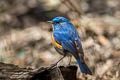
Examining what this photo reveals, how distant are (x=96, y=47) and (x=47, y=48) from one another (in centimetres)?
122

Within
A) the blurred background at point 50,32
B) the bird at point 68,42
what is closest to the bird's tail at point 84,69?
the bird at point 68,42

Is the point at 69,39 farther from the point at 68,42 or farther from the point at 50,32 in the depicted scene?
the point at 50,32

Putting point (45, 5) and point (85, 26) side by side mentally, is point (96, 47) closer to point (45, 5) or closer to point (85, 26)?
point (85, 26)

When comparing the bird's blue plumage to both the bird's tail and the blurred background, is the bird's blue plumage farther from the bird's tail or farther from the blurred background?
the blurred background

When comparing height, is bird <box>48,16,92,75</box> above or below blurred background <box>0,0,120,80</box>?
above

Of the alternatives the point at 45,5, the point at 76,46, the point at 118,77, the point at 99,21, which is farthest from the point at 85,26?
the point at 76,46

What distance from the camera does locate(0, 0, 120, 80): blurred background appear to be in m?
7.94

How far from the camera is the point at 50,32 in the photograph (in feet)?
31.3

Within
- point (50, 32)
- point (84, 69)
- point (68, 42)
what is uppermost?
point (68, 42)

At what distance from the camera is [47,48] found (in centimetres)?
902

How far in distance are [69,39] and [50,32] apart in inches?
138

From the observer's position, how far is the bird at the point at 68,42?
5.77m

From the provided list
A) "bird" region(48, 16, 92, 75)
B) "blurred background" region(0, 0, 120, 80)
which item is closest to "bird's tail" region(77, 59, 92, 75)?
"bird" region(48, 16, 92, 75)

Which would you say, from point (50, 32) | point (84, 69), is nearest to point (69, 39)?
point (84, 69)
